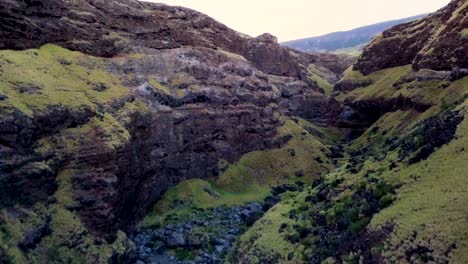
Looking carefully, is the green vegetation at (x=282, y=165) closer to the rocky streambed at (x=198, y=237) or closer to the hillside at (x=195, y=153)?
the hillside at (x=195, y=153)

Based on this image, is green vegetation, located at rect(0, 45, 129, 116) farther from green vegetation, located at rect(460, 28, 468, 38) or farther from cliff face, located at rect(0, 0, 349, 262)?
green vegetation, located at rect(460, 28, 468, 38)

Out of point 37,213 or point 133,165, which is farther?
point 133,165

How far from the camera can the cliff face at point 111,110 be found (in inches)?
1804

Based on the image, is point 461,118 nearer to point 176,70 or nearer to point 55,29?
point 176,70

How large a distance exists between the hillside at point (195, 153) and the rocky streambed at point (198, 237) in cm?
26

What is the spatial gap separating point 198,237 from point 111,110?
68.6 ft

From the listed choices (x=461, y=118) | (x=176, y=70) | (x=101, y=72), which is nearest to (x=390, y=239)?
(x=461, y=118)

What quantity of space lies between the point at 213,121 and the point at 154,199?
69.4ft

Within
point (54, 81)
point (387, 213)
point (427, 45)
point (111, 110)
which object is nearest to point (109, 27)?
point (111, 110)

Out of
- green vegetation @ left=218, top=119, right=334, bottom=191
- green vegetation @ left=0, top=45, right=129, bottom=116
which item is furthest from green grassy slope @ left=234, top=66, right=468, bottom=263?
green vegetation @ left=0, top=45, right=129, bottom=116

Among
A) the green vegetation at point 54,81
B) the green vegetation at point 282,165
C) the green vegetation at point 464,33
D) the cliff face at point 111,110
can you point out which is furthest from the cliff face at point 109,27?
the green vegetation at point 464,33

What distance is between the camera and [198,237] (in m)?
57.7

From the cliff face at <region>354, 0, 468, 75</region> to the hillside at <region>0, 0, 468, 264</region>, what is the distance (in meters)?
0.62

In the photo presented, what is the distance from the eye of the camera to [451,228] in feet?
115
